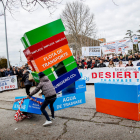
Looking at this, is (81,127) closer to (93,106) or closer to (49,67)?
(93,106)

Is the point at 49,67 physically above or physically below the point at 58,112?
above

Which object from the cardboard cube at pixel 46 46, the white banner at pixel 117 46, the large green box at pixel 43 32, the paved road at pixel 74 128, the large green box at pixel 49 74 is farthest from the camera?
the white banner at pixel 117 46

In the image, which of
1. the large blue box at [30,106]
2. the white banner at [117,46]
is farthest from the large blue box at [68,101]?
the white banner at [117,46]

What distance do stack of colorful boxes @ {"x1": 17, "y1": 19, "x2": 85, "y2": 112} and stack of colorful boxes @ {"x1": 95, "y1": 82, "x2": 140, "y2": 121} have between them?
1.46 meters

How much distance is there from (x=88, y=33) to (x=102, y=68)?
2457cm

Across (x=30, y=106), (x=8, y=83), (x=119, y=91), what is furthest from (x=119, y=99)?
(x=8, y=83)

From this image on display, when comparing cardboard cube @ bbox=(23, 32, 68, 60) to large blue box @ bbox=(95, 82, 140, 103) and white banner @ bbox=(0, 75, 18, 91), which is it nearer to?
large blue box @ bbox=(95, 82, 140, 103)

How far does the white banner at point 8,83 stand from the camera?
12720mm

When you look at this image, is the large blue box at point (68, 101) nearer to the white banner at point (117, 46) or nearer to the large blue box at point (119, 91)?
the large blue box at point (119, 91)

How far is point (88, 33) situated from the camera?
34531 millimetres

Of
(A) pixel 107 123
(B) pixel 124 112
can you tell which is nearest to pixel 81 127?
(A) pixel 107 123

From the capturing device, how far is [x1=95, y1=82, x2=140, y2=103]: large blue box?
457 centimetres

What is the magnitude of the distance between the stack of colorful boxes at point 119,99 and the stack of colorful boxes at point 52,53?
1.46 meters

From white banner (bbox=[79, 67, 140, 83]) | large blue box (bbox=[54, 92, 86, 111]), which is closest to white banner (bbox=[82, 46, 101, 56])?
white banner (bbox=[79, 67, 140, 83])
